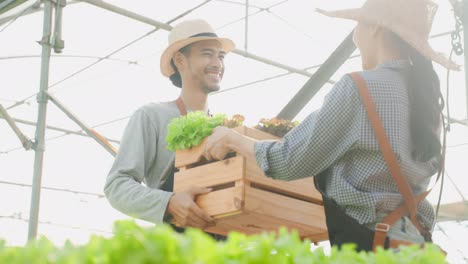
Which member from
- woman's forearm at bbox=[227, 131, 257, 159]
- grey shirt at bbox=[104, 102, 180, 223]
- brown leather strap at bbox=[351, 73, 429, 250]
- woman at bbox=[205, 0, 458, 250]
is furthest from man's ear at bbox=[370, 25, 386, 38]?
grey shirt at bbox=[104, 102, 180, 223]

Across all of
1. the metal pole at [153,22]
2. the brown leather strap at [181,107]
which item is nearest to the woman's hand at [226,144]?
the brown leather strap at [181,107]

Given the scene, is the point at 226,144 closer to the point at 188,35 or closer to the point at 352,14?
the point at 352,14

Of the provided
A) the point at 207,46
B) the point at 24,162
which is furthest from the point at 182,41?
the point at 24,162

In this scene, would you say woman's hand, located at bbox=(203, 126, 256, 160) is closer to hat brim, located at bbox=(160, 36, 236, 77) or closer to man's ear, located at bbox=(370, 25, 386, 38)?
man's ear, located at bbox=(370, 25, 386, 38)

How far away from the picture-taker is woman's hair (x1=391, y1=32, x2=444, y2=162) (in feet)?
6.50

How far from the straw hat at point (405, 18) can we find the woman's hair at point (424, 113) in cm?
6

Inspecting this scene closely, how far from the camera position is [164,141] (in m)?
2.69

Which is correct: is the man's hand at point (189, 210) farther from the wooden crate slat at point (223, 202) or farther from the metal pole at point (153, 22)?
the metal pole at point (153, 22)

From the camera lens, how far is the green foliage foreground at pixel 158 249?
78 centimetres

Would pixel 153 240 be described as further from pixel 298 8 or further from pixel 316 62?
pixel 316 62

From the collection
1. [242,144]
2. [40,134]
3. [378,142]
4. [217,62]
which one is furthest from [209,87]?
[40,134]

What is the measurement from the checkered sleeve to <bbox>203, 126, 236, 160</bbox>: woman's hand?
0.27 meters

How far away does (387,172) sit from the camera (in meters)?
1.88

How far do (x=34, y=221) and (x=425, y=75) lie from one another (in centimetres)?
256
